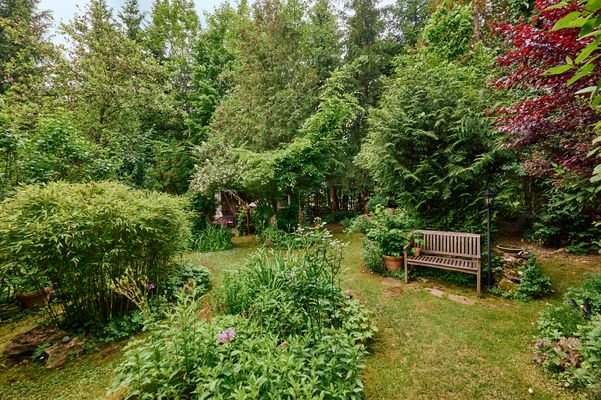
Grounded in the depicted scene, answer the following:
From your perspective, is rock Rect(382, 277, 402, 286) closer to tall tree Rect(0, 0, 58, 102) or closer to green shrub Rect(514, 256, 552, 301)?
green shrub Rect(514, 256, 552, 301)

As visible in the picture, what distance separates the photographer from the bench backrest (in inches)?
170

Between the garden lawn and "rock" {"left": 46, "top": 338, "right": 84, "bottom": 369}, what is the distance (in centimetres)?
12

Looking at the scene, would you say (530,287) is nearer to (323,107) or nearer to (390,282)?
(390,282)

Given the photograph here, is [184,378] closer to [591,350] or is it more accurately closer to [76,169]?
[591,350]

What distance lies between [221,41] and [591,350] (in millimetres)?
16340

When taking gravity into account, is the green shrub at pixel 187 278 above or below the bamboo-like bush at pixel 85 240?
below

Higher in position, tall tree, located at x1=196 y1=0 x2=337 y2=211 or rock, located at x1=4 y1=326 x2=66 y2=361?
tall tree, located at x1=196 y1=0 x2=337 y2=211

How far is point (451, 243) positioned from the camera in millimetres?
4613

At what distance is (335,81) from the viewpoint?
826 cm

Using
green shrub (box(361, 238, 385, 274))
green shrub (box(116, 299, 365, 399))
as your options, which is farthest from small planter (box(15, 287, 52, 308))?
green shrub (box(361, 238, 385, 274))

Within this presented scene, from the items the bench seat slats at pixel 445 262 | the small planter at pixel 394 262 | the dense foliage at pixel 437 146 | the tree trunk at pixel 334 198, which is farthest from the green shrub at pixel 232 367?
the tree trunk at pixel 334 198

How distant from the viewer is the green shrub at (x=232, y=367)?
1.72m

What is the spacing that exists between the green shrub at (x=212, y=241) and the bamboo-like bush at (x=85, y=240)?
3.61 m

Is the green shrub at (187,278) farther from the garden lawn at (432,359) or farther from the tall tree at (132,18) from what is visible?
the tall tree at (132,18)
